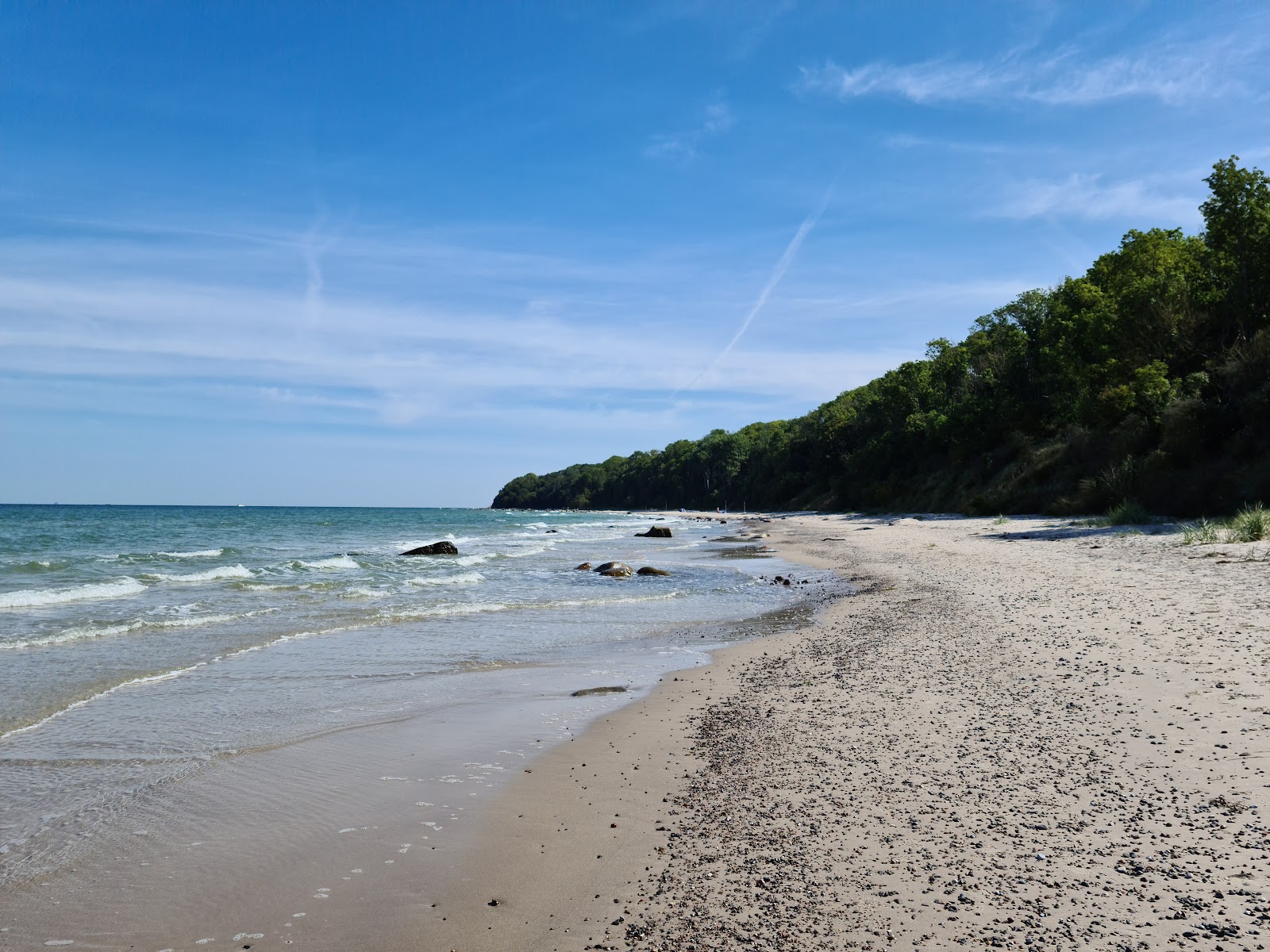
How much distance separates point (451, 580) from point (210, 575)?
743cm

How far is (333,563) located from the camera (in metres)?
27.8

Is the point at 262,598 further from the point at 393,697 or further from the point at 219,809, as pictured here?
the point at 219,809

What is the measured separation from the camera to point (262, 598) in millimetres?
17219

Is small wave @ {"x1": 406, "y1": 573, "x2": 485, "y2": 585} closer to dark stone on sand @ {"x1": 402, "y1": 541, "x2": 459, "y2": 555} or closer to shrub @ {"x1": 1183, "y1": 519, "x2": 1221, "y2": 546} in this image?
dark stone on sand @ {"x1": 402, "y1": 541, "x2": 459, "y2": 555}

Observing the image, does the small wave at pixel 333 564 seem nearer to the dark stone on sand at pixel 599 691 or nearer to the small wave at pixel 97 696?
the small wave at pixel 97 696

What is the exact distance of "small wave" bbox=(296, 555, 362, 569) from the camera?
2648 cm

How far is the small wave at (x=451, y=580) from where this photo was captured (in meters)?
20.8

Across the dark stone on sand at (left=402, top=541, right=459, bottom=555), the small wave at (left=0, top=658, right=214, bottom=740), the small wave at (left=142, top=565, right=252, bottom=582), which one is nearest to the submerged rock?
the dark stone on sand at (left=402, top=541, right=459, bottom=555)

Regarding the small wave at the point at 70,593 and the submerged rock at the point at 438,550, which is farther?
the submerged rock at the point at 438,550

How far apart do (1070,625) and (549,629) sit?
25.8ft

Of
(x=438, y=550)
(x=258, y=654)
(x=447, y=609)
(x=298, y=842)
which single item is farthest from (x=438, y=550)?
(x=298, y=842)

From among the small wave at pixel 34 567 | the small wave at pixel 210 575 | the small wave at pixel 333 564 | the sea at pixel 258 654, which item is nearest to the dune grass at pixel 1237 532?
the sea at pixel 258 654

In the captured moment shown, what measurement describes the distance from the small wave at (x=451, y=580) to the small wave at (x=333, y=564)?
599cm

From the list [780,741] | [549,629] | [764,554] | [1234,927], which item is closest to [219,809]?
[780,741]
